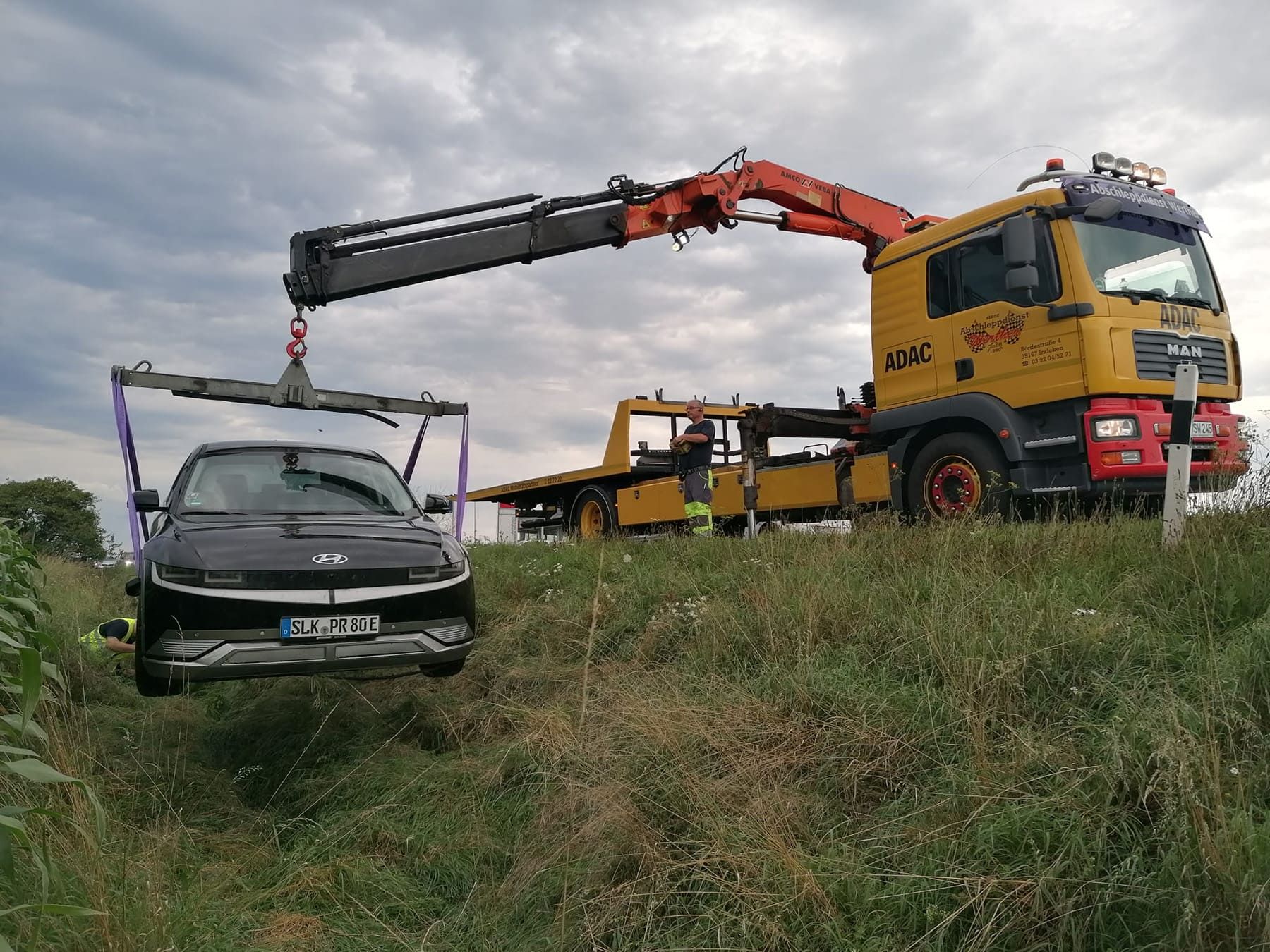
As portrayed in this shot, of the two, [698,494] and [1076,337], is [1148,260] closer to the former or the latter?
[1076,337]

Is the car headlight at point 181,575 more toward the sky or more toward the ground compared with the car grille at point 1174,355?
more toward the ground

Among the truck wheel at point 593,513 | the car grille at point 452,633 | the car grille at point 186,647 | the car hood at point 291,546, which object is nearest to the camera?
the car grille at point 186,647

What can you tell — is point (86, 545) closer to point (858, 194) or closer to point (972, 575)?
point (858, 194)

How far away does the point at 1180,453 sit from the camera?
5051mm

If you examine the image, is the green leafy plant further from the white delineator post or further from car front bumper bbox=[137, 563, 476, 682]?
the white delineator post

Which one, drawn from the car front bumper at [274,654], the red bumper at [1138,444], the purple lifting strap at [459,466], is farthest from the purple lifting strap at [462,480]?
the red bumper at [1138,444]

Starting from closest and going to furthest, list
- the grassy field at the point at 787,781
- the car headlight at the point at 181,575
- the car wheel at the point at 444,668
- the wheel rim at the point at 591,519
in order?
the grassy field at the point at 787,781 → the car headlight at the point at 181,575 → the car wheel at the point at 444,668 → the wheel rim at the point at 591,519

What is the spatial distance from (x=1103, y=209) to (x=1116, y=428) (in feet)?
5.89

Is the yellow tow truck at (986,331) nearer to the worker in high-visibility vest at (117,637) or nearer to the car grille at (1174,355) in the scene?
the car grille at (1174,355)

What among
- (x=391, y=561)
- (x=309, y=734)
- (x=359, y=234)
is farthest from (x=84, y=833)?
(x=359, y=234)

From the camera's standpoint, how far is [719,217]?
1017cm

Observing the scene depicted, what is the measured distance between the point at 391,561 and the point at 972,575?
3.16 m

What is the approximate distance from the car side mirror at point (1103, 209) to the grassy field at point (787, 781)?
2753 millimetres

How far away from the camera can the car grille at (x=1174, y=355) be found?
21.6 ft
